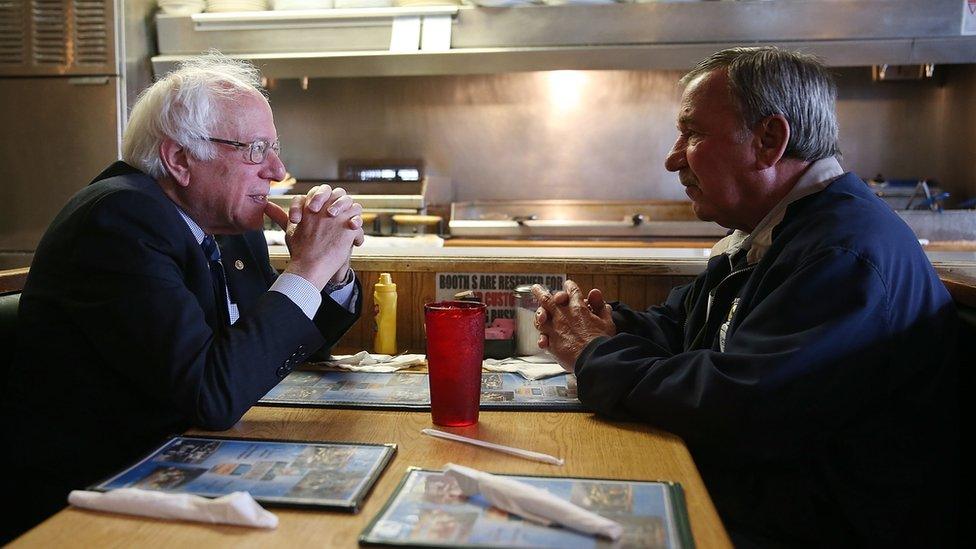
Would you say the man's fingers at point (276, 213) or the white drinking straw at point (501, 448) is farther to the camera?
the man's fingers at point (276, 213)

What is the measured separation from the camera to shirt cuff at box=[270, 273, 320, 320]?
Result: 4.83 ft

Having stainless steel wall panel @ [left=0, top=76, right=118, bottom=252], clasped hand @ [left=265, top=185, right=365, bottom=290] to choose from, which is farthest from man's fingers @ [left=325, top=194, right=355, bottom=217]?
stainless steel wall panel @ [left=0, top=76, right=118, bottom=252]

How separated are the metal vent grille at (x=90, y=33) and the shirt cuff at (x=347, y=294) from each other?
3.54m

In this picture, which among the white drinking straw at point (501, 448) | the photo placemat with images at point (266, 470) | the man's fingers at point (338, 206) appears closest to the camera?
the photo placemat with images at point (266, 470)

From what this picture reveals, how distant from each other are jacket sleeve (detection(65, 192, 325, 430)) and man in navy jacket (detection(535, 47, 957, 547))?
0.56 m

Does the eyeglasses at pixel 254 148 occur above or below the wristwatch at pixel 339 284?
above

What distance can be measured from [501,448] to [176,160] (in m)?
0.95

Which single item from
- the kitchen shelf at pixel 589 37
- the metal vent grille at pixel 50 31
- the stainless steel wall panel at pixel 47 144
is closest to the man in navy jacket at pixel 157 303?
the kitchen shelf at pixel 589 37

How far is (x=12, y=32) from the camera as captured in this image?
4699mm

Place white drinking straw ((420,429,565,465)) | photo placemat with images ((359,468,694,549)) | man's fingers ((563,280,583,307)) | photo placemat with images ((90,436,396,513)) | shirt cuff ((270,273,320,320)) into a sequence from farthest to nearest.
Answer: man's fingers ((563,280,583,307)) < shirt cuff ((270,273,320,320)) < white drinking straw ((420,429,565,465)) < photo placemat with images ((90,436,396,513)) < photo placemat with images ((359,468,694,549))

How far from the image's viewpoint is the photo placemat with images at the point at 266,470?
3.31 feet

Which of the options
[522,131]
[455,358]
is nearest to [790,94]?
[455,358]

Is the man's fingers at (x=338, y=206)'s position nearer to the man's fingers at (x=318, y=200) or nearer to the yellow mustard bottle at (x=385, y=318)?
the man's fingers at (x=318, y=200)

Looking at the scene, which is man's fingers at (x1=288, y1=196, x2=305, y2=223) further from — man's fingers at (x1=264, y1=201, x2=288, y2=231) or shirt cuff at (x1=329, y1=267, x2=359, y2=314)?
shirt cuff at (x1=329, y1=267, x2=359, y2=314)
